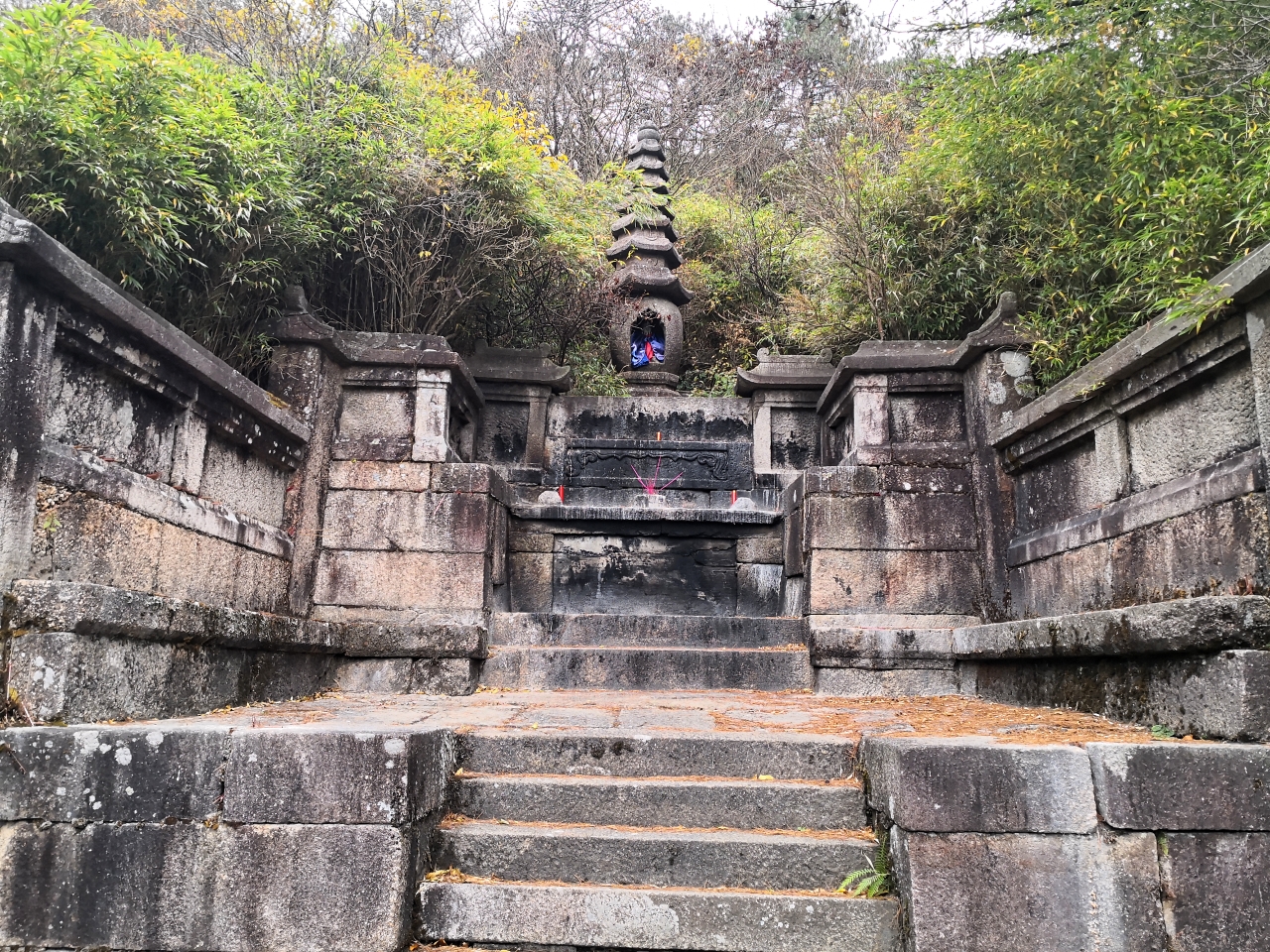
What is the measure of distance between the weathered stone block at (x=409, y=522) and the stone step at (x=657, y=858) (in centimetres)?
294

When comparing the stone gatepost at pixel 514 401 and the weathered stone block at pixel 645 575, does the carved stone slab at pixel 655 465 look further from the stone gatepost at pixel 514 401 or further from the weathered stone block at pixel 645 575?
the weathered stone block at pixel 645 575

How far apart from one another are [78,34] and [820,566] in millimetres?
5136

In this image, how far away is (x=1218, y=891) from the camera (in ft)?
8.87

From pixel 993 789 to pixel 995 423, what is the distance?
11.9ft

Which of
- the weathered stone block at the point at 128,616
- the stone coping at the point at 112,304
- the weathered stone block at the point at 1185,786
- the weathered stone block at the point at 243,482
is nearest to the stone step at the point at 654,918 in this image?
the weathered stone block at the point at 1185,786

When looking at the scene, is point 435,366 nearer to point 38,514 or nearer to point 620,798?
point 38,514

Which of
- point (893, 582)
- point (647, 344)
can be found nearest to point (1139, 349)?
point (893, 582)

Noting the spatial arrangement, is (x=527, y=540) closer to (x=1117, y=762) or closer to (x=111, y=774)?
(x=111, y=774)

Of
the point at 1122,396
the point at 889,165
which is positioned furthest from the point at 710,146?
the point at 1122,396

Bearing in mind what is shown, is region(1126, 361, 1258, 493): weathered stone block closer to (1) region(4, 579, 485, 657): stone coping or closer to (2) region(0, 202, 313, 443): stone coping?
(1) region(4, 579, 485, 657): stone coping

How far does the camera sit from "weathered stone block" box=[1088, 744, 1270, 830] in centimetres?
273

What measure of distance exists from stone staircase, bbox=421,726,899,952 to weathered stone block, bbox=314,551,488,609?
224 centimetres

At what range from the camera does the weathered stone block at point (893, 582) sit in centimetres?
578

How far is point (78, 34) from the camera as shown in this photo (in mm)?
3748
